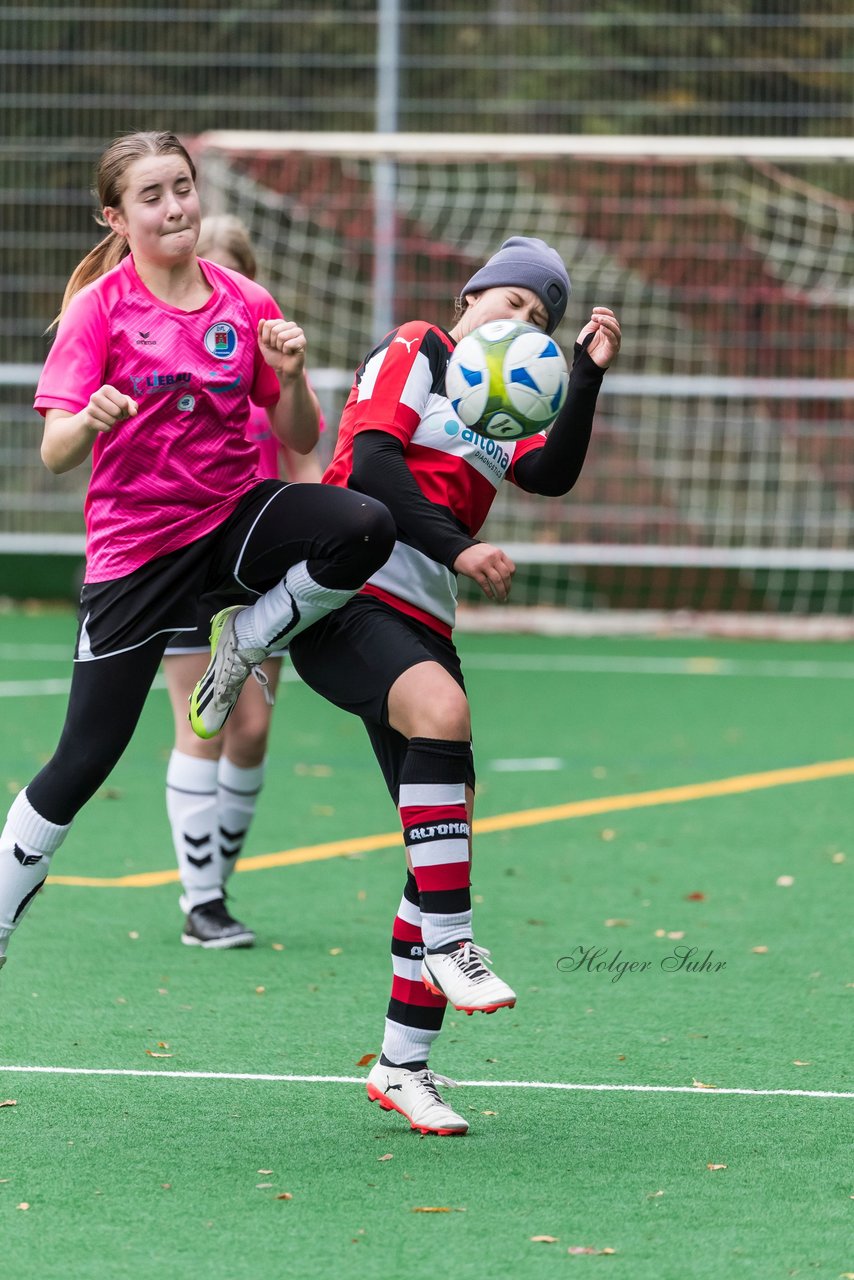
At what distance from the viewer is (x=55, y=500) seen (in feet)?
50.2

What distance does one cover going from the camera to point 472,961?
372 centimetres

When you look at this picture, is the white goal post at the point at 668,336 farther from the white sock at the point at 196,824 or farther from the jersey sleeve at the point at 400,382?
the jersey sleeve at the point at 400,382

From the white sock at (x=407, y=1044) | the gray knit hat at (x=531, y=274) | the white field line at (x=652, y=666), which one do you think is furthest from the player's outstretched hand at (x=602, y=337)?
the white field line at (x=652, y=666)

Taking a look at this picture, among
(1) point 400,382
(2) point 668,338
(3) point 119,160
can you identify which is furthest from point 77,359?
(2) point 668,338

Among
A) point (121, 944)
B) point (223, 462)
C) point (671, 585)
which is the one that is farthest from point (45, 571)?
point (223, 462)

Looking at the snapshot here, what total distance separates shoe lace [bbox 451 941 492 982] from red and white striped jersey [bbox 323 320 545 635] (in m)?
0.74

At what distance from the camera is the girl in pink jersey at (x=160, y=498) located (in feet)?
13.3

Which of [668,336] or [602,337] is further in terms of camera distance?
[668,336]

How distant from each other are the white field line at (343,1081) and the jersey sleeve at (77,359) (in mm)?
1486

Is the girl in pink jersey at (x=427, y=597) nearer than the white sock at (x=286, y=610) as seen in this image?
Yes

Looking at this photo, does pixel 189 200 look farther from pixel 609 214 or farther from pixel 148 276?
pixel 609 214

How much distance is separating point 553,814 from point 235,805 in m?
2.10

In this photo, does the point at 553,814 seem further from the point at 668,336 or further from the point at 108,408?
the point at 668,336

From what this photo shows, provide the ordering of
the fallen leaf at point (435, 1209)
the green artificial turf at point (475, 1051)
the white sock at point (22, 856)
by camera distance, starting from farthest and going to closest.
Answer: the white sock at point (22, 856), the fallen leaf at point (435, 1209), the green artificial turf at point (475, 1051)
